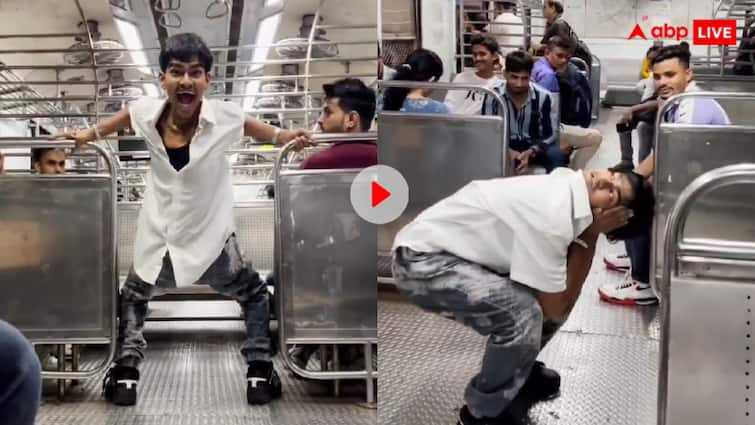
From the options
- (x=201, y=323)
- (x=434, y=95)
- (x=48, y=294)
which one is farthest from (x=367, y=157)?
(x=48, y=294)

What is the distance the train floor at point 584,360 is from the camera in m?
1.26

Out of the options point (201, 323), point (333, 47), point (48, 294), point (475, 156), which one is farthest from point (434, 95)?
point (48, 294)

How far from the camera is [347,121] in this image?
134 centimetres

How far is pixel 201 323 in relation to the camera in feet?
4.53

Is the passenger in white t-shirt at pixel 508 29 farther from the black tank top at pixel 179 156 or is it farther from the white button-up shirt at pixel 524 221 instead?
the black tank top at pixel 179 156

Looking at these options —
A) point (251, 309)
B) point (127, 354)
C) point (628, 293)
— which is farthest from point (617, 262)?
point (127, 354)

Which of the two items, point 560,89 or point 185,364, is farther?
point 185,364

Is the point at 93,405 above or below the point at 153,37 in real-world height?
below

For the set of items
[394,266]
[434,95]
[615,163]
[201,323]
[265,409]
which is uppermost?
[434,95]

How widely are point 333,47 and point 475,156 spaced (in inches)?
12.6

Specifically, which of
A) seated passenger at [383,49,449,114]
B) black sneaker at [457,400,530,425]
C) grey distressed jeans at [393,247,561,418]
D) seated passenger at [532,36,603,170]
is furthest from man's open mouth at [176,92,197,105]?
black sneaker at [457,400,530,425]

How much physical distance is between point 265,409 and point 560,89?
2.46 feet

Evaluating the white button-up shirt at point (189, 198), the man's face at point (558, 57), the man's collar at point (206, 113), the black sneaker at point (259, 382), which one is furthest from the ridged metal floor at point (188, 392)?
the man's face at point (558, 57)

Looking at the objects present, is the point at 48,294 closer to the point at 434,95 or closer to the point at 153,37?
the point at 153,37
